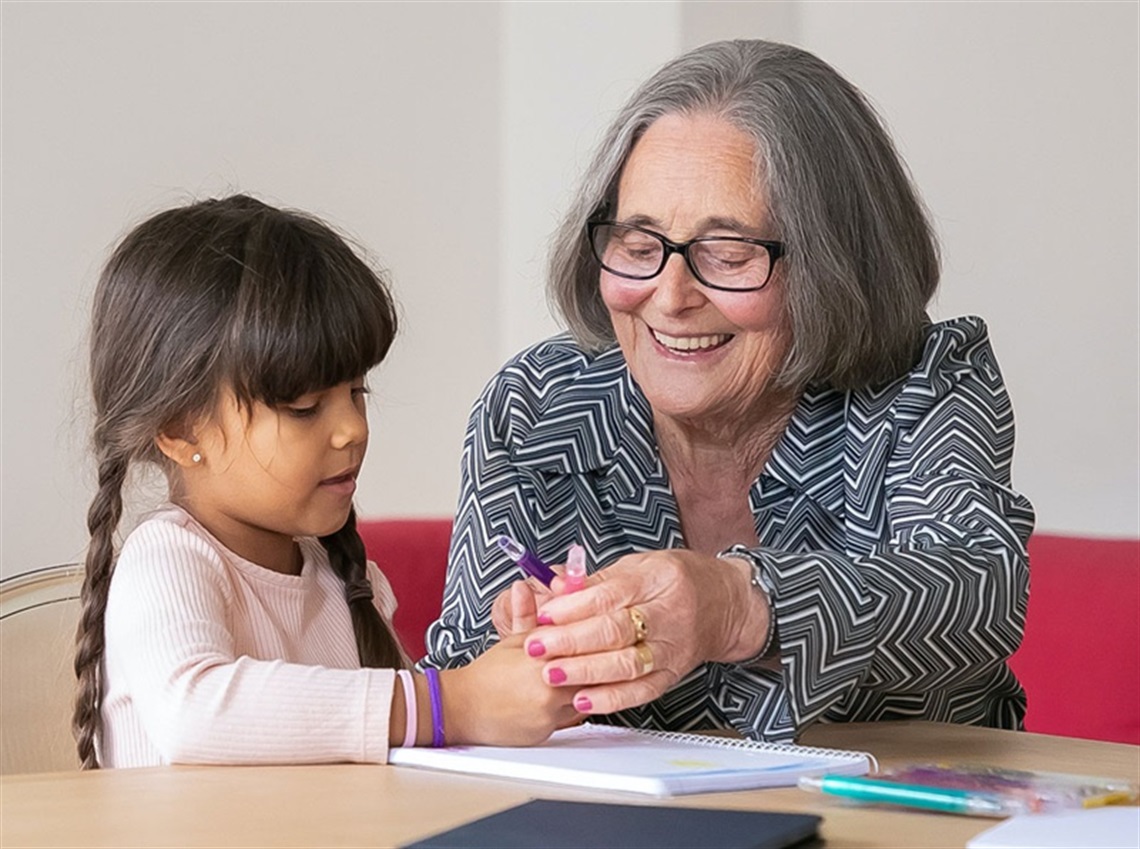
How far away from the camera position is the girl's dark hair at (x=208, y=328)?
1474 millimetres

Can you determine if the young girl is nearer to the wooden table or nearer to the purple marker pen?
the purple marker pen

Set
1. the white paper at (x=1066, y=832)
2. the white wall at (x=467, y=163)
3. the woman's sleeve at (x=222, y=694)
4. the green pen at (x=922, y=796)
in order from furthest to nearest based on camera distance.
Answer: the white wall at (x=467, y=163), the woman's sleeve at (x=222, y=694), the green pen at (x=922, y=796), the white paper at (x=1066, y=832)

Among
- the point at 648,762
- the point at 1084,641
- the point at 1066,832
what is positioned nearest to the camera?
the point at 1066,832

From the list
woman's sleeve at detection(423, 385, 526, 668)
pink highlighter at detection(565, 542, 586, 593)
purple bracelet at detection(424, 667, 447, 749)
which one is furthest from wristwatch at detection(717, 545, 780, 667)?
woman's sleeve at detection(423, 385, 526, 668)

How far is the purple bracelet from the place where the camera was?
3.89 feet

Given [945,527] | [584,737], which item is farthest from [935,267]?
[584,737]

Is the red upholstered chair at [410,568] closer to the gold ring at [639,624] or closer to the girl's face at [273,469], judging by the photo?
the girl's face at [273,469]

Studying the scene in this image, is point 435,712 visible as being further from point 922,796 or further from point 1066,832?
point 1066,832

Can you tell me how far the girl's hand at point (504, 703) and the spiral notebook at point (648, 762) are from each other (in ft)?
0.04

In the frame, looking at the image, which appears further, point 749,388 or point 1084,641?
point 1084,641

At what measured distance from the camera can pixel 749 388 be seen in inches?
64.9

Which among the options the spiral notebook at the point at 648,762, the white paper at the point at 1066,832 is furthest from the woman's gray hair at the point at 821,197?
the white paper at the point at 1066,832

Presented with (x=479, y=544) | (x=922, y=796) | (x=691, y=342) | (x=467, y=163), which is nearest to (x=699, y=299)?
(x=691, y=342)

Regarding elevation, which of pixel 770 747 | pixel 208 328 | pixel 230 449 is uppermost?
pixel 208 328
